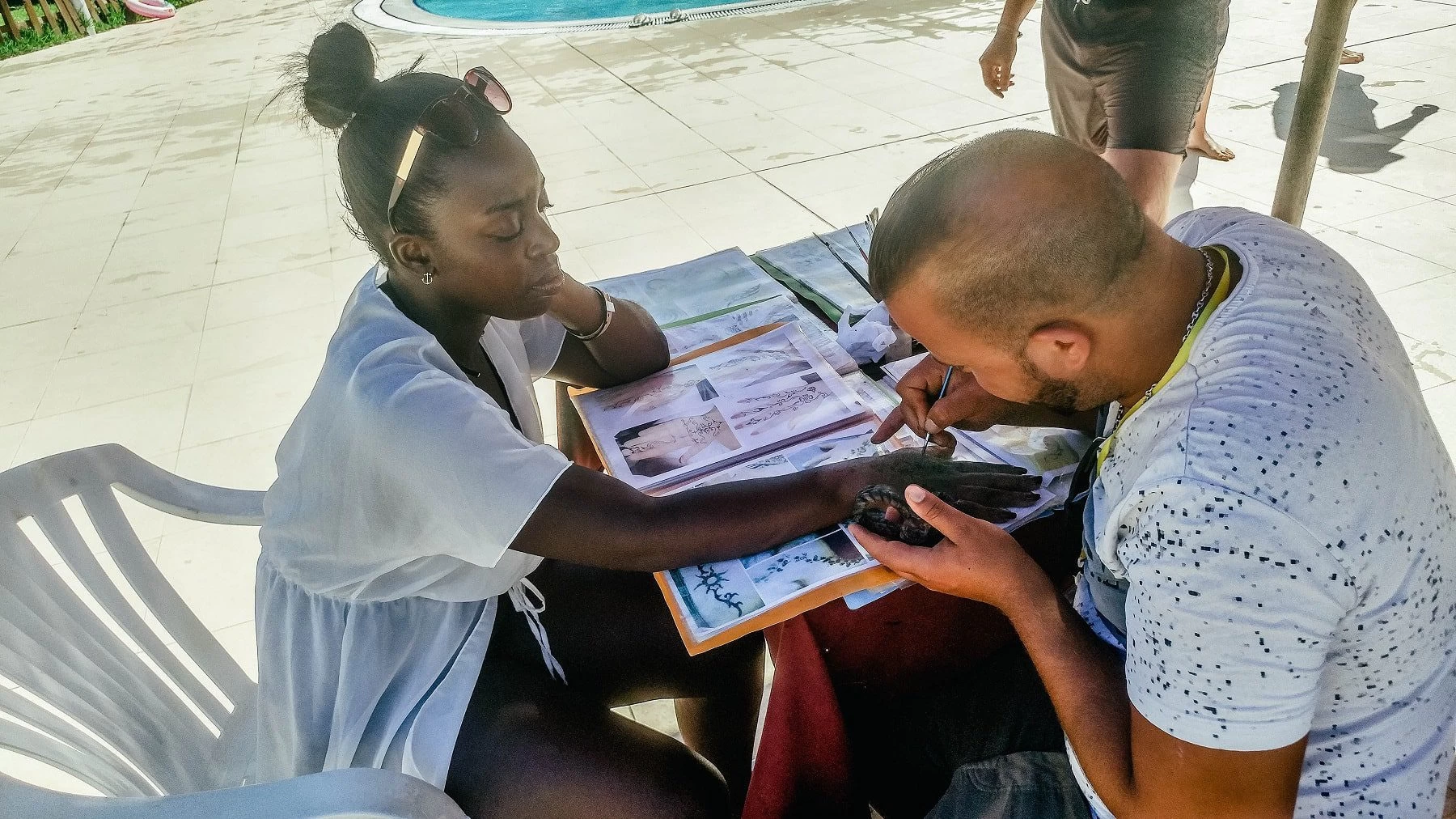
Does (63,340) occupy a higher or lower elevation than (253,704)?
lower

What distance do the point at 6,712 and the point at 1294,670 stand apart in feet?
4.61

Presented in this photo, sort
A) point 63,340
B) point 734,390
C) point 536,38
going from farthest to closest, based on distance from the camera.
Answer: point 536,38, point 63,340, point 734,390

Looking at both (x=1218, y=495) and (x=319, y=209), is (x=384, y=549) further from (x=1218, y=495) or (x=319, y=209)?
(x=319, y=209)

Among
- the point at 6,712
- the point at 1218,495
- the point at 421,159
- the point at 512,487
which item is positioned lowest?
the point at 6,712

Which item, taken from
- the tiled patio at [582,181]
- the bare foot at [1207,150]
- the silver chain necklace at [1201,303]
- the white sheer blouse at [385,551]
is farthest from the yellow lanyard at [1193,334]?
the bare foot at [1207,150]

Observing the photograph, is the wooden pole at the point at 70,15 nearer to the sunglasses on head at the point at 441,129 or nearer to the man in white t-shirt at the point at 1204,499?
the sunglasses on head at the point at 441,129

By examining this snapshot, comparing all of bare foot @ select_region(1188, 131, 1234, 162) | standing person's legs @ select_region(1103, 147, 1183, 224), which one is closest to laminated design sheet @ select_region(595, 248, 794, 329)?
standing person's legs @ select_region(1103, 147, 1183, 224)

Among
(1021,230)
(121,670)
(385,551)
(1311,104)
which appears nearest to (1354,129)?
(1311,104)

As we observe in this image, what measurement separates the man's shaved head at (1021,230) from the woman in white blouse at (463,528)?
0.32 metres

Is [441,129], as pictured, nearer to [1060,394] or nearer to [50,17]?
[1060,394]

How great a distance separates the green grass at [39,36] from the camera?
9.55 meters

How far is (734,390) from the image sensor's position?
4.91 feet

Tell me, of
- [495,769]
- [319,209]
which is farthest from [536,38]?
[495,769]

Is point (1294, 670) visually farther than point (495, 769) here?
No
